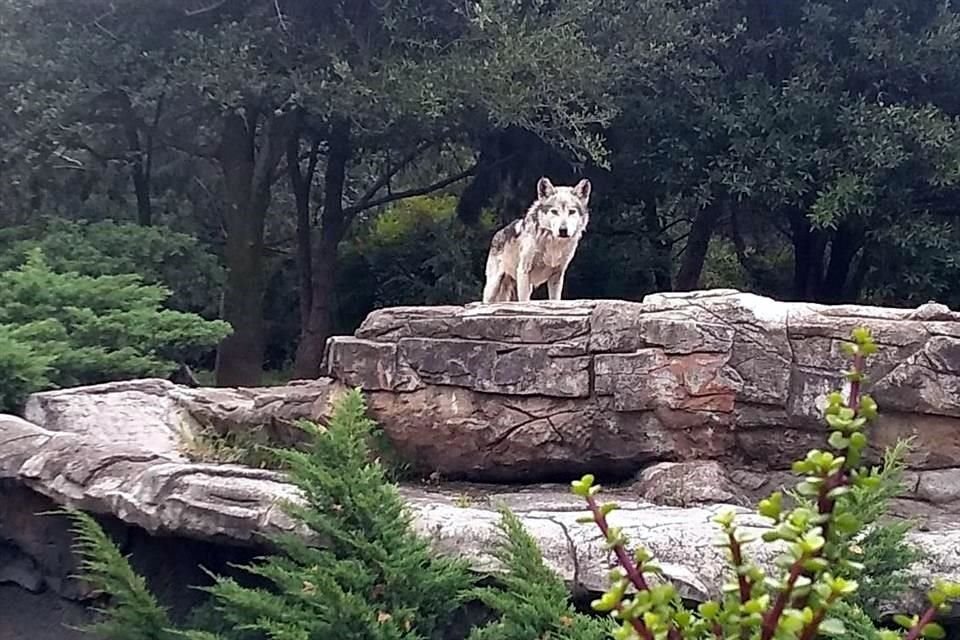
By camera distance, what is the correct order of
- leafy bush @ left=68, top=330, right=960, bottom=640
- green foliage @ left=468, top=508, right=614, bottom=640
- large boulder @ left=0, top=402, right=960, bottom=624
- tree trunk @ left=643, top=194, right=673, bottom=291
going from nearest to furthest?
green foliage @ left=468, top=508, right=614, bottom=640 < leafy bush @ left=68, top=330, right=960, bottom=640 < large boulder @ left=0, top=402, right=960, bottom=624 < tree trunk @ left=643, top=194, right=673, bottom=291

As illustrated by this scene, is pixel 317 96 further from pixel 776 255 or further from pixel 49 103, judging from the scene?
pixel 776 255

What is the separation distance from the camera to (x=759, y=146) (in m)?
13.0

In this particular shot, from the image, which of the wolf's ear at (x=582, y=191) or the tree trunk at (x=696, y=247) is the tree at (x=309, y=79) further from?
the wolf's ear at (x=582, y=191)

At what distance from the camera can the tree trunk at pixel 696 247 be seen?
1452 cm

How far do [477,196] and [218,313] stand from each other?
12.8ft

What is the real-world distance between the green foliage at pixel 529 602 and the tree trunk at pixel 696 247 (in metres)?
10.2

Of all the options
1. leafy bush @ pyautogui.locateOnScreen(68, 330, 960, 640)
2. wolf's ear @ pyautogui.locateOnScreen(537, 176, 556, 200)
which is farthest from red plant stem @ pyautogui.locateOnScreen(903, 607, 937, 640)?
wolf's ear @ pyautogui.locateOnScreen(537, 176, 556, 200)

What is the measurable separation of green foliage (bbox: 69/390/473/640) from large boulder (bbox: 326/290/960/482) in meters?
1.50

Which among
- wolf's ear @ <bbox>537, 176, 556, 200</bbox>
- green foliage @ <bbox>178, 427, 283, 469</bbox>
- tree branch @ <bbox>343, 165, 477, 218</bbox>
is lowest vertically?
green foliage @ <bbox>178, 427, 283, 469</bbox>

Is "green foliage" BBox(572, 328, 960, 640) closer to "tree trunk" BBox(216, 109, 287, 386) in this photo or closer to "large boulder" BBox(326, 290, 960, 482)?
"large boulder" BBox(326, 290, 960, 482)

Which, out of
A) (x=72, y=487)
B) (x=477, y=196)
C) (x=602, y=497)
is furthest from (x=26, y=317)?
(x=477, y=196)

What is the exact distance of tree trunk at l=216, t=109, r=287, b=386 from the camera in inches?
558

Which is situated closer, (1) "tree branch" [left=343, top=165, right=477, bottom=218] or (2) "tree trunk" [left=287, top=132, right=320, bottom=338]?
(1) "tree branch" [left=343, top=165, right=477, bottom=218]

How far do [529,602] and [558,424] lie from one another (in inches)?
90.2
